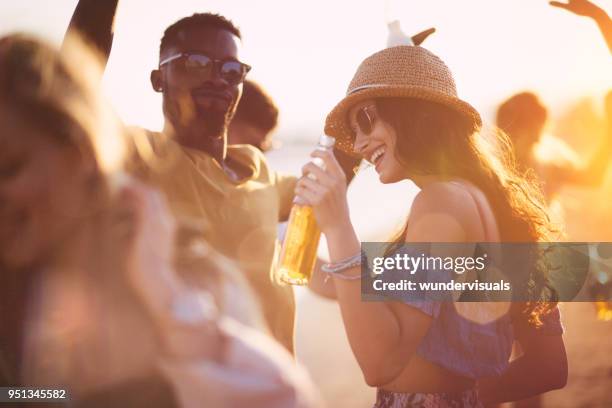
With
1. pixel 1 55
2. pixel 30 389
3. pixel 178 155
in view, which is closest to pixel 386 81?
pixel 178 155

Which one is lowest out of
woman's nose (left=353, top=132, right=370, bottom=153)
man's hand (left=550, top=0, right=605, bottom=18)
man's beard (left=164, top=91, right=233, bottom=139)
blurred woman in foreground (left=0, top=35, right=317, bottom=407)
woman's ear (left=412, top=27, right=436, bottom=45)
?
blurred woman in foreground (left=0, top=35, right=317, bottom=407)

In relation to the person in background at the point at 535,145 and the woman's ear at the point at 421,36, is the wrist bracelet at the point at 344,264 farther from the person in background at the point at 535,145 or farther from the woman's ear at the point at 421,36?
the person in background at the point at 535,145

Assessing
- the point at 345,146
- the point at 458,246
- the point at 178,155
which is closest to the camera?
the point at 458,246

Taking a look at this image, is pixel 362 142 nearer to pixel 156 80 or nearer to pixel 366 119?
pixel 366 119

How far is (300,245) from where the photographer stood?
137 centimetres

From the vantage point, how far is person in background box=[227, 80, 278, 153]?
2338mm

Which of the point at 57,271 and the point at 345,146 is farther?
the point at 345,146

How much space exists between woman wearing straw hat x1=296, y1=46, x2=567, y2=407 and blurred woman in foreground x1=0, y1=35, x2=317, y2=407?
401mm

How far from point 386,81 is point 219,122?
52cm

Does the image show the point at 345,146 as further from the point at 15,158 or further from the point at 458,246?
the point at 15,158

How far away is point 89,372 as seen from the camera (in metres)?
0.92

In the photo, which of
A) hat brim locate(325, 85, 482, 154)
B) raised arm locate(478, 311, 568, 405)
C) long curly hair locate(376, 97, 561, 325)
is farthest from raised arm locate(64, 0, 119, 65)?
raised arm locate(478, 311, 568, 405)

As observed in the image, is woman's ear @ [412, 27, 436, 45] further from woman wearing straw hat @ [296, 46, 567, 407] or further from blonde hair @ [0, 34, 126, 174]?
blonde hair @ [0, 34, 126, 174]

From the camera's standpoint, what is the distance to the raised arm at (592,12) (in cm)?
205
